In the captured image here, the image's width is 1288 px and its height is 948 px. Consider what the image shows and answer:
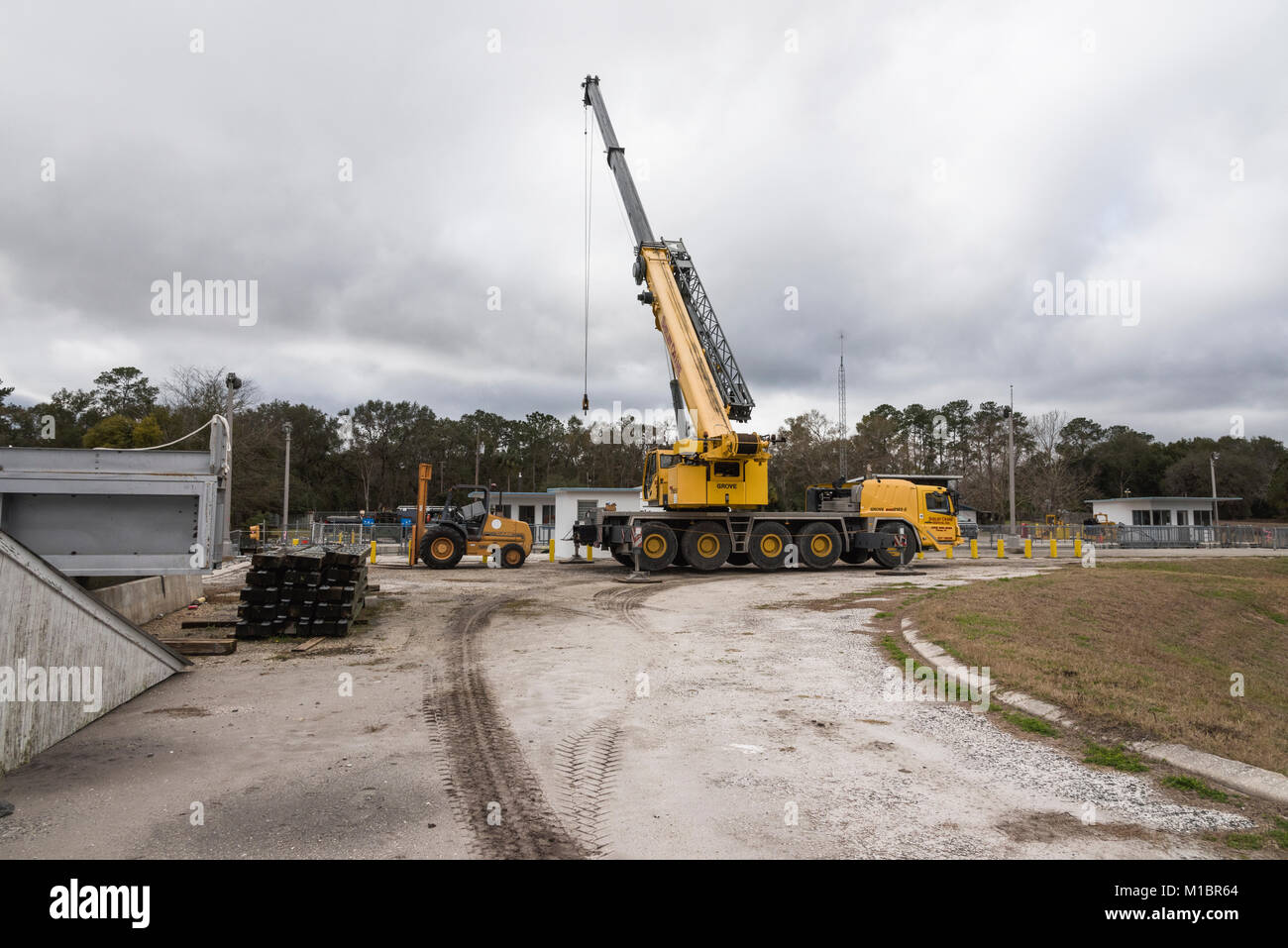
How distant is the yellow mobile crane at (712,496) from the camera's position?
1933 centimetres

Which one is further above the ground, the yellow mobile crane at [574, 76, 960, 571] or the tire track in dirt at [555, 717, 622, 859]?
the yellow mobile crane at [574, 76, 960, 571]

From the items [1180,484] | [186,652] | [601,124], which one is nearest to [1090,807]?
[186,652]

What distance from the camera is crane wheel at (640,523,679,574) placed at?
19.2 metres

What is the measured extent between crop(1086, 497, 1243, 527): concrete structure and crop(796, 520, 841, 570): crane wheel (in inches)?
1449

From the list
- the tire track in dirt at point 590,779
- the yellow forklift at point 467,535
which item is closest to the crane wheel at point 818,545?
the yellow forklift at point 467,535

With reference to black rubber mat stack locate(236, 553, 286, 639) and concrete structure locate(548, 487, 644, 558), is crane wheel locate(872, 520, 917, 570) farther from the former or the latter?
black rubber mat stack locate(236, 553, 286, 639)

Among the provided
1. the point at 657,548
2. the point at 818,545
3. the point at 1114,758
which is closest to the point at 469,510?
the point at 657,548

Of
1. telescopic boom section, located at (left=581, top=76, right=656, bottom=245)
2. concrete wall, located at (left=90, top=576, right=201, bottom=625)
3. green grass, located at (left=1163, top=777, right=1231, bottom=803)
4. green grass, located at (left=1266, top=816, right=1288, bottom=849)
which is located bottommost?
green grass, located at (left=1163, top=777, right=1231, bottom=803)

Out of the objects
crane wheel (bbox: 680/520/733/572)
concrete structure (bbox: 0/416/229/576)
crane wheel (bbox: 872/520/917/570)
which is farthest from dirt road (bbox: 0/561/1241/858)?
crane wheel (bbox: 872/520/917/570)

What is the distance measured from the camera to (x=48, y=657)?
5.15 metres

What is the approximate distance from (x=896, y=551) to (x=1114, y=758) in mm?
16521

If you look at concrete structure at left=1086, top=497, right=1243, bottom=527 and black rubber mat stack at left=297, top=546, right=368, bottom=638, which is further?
concrete structure at left=1086, top=497, right=1243, bottom=527

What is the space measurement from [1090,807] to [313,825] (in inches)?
175
